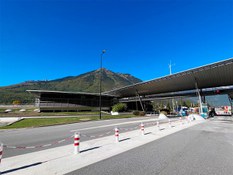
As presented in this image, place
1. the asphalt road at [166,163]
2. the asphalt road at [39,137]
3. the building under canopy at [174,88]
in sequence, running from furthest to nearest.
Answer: the building under canopy at [174,88], the asphalt road at [39,137], the asphalt road at [166,163]

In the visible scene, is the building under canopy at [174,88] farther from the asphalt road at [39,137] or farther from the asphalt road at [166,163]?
the asphalt road at [39,137]

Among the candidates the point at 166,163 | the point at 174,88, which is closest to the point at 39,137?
the point at 166,163

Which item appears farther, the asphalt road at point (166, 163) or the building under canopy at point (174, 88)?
the building under canopy at point (174, 88)

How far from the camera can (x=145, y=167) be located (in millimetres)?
4223

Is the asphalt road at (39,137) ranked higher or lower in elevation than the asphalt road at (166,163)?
lower

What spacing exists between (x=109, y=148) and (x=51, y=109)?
1834 inches

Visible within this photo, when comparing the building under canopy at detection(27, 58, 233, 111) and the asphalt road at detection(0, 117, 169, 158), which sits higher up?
the building under canopy at detection(27, 58, 233, 111)

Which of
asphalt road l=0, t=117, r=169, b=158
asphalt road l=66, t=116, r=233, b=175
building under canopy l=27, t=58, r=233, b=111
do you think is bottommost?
asphalt road l=0, t=117, r=169, b=158

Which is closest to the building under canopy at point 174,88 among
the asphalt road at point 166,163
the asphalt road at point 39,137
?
the asphalt road at point 166,163

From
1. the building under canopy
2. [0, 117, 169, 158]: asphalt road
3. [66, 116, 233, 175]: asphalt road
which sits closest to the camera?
[66, 116, 233, 175]: asphalt road

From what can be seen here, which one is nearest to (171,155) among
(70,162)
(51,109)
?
(70,162)

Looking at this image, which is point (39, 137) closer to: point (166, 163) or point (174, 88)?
point (166, 163)

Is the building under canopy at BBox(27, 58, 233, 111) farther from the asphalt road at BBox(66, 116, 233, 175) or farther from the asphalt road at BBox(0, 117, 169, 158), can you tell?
the asphalt road at BBox(0, 117, 169, 158)

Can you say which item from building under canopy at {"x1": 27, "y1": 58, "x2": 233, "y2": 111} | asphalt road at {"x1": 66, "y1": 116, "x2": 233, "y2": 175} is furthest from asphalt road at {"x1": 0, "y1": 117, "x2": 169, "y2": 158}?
building under canopy at {"x1": 27, "y1": 58, "x2": 233, "y2": 111}
